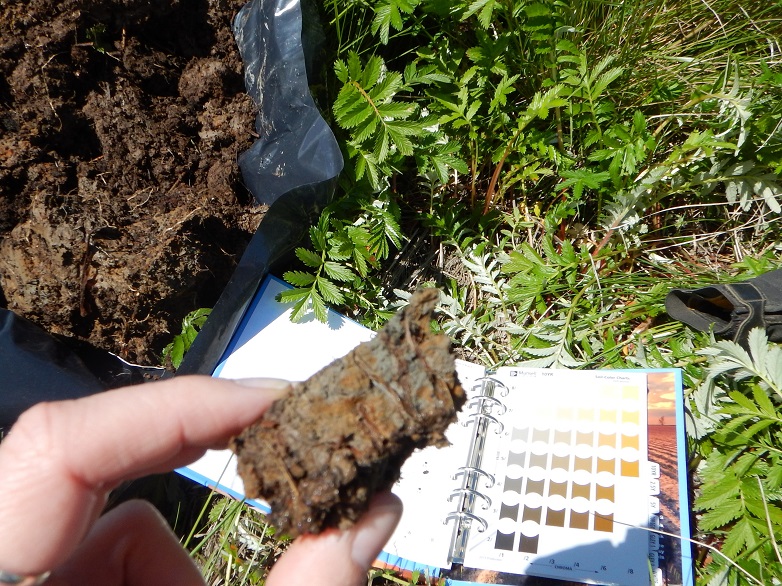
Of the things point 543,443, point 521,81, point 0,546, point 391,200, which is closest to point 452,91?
point 521,81

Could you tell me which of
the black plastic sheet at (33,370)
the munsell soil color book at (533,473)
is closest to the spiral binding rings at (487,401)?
the munsell soil color book at (533,473)

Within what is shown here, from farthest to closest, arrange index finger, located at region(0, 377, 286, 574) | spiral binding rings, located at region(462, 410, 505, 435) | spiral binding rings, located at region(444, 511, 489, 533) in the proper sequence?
spiral binding rings, located at region(462, 410, 505, 435), spiral binding rings, located at region(444, 511, 489, 533), index finger, located at region(0, 377, 286, 574)

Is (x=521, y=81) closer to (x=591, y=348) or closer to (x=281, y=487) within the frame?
(x=591, y=348)

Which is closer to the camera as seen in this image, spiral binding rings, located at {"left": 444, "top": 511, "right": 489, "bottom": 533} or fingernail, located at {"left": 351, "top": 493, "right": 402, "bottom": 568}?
fingernail, located at {"left": 351, "top": 493, "right": 402, "bottom": 568}

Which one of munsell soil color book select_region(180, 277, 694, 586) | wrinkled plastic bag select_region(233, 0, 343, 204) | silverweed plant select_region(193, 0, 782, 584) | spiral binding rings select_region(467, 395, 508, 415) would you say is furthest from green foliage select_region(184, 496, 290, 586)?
wrinkled plastic bag select_region(233, 0, 343, 204)

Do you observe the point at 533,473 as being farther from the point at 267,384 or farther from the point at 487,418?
the point at 267,384

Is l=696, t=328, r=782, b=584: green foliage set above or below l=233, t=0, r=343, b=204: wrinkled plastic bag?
below

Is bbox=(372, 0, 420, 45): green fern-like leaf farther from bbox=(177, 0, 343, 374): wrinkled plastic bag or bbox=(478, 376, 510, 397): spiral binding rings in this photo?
bbox=(478, 376, 510, 397): spiral binding rings
